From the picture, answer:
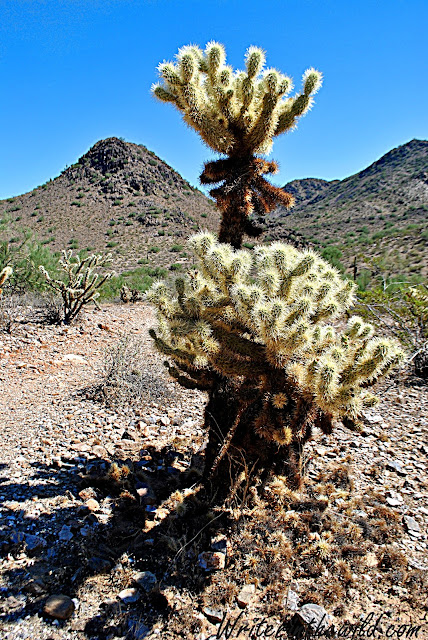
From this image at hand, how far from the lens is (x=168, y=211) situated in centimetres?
3084

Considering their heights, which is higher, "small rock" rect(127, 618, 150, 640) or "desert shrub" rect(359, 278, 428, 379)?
"desert shrub" rect(359, 278, 428, 379)

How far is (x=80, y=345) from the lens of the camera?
286 inches

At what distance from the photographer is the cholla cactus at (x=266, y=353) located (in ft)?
9.10

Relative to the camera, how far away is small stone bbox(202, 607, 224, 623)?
2238 mm

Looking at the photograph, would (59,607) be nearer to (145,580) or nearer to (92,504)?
(145,580)

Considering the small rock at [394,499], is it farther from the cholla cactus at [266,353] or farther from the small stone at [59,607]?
the small stone at [59,607]

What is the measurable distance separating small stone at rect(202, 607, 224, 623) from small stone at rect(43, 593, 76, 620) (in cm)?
72

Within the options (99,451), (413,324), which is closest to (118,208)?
(413,324)

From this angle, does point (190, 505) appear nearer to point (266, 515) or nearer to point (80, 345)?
point (266, 515)

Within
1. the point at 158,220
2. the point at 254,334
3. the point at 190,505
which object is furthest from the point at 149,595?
the point at 158,220

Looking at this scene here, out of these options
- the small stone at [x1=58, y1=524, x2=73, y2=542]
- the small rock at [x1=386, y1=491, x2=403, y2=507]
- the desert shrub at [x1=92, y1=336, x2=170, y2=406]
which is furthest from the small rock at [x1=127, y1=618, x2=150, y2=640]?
the desert shrub at [x1=92, y1=336, x2=170, y2=406]

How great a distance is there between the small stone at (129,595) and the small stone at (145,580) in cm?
5

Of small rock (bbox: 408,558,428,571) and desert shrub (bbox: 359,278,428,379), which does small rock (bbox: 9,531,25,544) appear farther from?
desert shrub (bbox: 359,278,428,379)

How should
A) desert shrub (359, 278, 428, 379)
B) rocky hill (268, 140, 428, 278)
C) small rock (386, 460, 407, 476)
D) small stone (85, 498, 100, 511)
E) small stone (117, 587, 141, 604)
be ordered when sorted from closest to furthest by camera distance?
small stone (117, 587, 141, 604) → small stone (85, 498, 100, 511) → small rock (386, 460, 407, 476) → desert shrub (359, 278, 428, 379) → rocky hill (268, 140, 428, 278)
